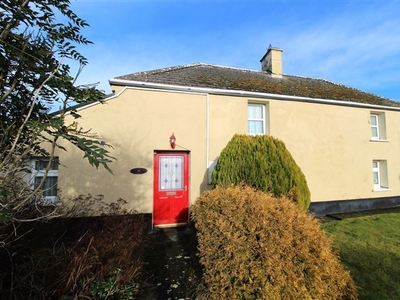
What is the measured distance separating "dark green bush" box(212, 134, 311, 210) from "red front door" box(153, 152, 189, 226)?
5.05 feet

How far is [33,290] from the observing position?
2434 millimetres

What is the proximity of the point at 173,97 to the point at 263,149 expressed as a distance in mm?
3821

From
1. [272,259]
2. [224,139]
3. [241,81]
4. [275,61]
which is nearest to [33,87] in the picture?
[272,259]

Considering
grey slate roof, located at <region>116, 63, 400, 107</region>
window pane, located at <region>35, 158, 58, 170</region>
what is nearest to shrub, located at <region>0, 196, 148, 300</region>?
window pane, located at <region>35, 158, 58, 170</region>

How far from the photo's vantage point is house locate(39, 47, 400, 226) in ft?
24.8

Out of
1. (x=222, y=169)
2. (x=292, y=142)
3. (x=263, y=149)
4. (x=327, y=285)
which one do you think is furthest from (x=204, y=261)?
(x=292, y=142)

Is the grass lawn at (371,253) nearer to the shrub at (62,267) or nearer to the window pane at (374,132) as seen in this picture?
the shrub at (62,267)

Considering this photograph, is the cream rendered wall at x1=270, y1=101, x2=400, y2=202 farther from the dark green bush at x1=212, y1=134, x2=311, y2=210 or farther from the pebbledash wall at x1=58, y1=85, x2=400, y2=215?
the dark green bush at x1=212, y1=134, x2=311, y2=210

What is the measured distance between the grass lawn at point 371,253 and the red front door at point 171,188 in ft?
15.9

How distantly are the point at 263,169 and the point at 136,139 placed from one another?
14.6 ft

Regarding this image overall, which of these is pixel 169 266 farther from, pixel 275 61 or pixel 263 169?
pixel 275 61

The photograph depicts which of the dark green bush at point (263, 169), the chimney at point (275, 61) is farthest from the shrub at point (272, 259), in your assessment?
the chimney at point (275, 61)

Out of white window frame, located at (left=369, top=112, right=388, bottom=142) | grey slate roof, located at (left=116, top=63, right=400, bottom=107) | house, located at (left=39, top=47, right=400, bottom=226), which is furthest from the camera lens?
white window frame, located at (left=369, top=112, right=388, bottom=142)

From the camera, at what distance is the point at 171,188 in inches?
320
